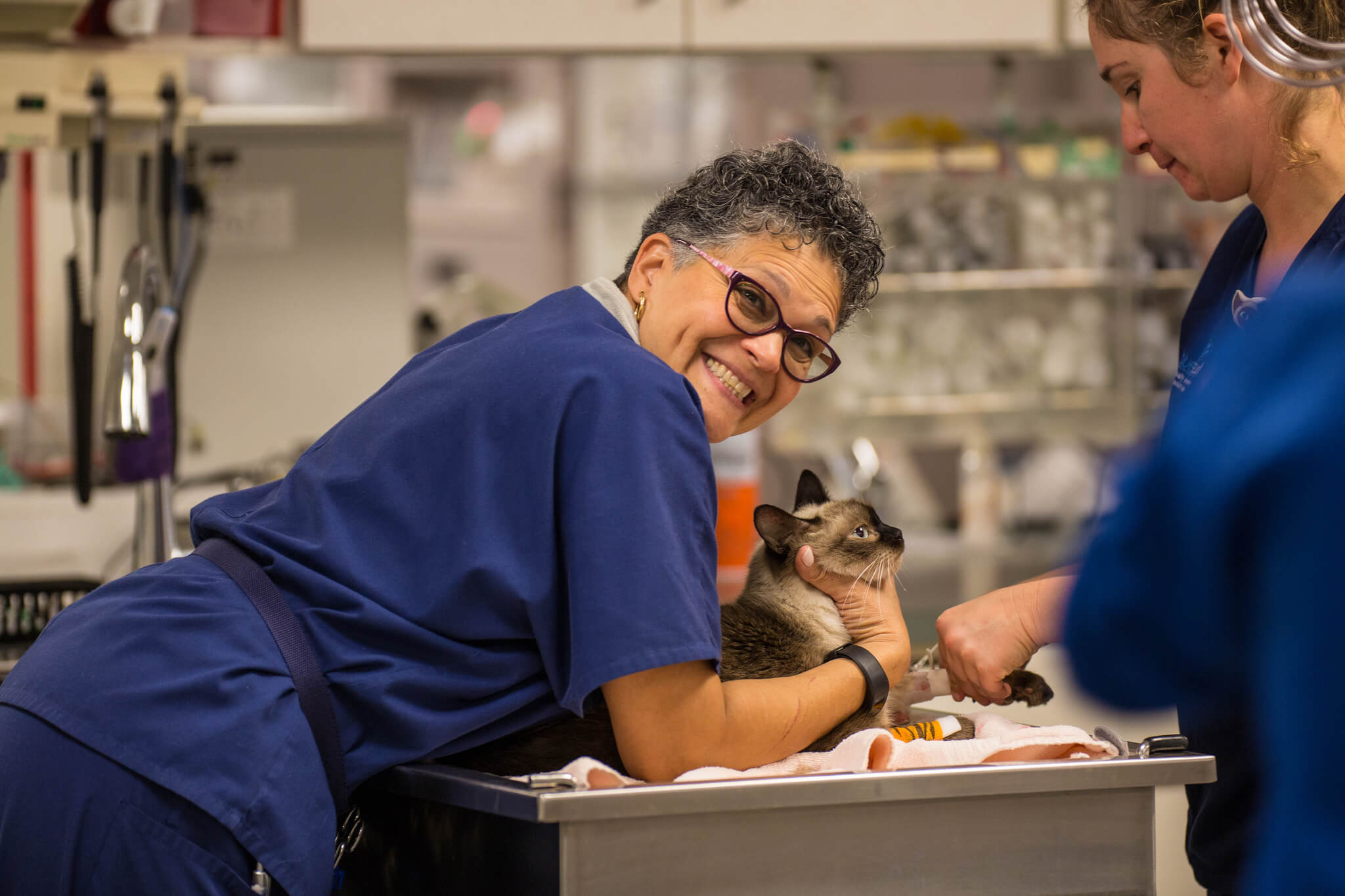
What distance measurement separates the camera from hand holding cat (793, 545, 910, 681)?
1.17m

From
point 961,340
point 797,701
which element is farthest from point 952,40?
point 797,701

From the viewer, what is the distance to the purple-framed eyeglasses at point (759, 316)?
1.17m

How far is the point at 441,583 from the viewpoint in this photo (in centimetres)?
97

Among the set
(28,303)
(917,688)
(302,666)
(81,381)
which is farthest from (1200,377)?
(28,303)

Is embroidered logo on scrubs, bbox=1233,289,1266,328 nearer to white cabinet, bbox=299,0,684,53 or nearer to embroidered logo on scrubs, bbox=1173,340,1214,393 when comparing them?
embroidered logo on scrubs, bbox=1173,340,1214,393

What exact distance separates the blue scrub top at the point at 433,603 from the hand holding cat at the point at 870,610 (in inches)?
10.0

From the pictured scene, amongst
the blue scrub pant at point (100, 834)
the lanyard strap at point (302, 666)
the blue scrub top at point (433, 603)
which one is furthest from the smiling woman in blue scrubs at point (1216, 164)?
the blue scrub pant at point (100, 834)

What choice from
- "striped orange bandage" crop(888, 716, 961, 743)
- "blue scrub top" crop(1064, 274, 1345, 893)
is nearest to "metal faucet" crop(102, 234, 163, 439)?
"striped orange bandage" crop(888, 716, 961, 743)

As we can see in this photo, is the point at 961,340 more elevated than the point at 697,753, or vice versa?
the point at 961,340

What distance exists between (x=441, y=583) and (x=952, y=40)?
2061 millimetres

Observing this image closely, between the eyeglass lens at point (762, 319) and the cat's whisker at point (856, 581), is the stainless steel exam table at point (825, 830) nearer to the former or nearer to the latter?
the cat's whisker at point (856, 581)

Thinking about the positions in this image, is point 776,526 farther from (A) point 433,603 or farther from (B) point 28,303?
(B) point 28,303

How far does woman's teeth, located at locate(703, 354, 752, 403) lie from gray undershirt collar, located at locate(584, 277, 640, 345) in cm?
7

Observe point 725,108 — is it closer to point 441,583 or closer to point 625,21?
point 625,21
